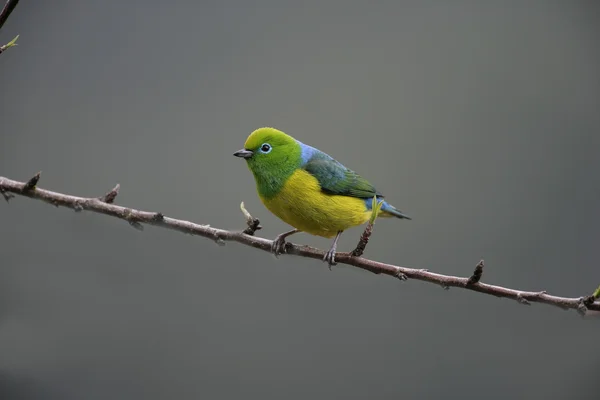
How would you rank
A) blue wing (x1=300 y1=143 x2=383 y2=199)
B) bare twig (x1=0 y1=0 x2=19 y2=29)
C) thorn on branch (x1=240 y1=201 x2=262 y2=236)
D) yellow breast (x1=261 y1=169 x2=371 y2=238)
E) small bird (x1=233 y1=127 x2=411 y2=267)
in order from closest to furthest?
bare twig (x1=0 y1=0 x2=19 y2=29) → thorn on branch (x1=240 y1=201 x2=262 y2=236) → small bird (x1=233 y1=127 x2=411 y2=267) → yellow breast (x1=261 y1=169 x2=371 y2=238) → blue wing (x1=300 y1=143 x2=383 y2=199)

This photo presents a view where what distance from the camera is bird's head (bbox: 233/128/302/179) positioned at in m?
2.00

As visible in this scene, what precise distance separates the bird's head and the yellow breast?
0.21ft

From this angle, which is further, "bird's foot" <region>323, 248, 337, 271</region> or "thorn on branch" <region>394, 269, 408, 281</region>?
"bird's foot" <region>323, 248, 337, 271</region>

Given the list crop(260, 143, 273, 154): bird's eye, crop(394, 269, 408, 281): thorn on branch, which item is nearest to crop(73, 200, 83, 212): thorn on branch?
crop(260, 143, 273, 154): bird's eye

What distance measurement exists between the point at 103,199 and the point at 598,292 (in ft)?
4.40

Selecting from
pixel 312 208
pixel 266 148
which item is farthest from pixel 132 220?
pixel 312 208

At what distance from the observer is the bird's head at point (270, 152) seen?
200 cm

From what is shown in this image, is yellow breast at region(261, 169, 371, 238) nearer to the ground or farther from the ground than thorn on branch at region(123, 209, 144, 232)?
farther from the ground

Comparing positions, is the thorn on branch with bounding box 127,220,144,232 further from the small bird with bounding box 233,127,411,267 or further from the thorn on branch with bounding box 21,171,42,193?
the small bird with bounding box 233,127,411,267

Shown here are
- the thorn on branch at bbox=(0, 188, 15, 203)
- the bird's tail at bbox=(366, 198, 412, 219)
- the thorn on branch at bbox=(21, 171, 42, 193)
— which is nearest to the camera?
the thorn on branch at bbox=(21, 171, 42, 193)

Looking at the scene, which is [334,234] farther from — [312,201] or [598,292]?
[598,292]

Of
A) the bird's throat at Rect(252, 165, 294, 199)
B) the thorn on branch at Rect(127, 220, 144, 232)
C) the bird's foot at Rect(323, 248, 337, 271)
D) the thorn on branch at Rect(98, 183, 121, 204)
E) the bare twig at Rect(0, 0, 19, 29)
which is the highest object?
the bare twig at Rect(0, 0, 19, 29)

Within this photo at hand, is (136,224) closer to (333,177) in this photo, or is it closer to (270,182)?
(270,182)

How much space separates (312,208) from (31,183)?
105 cm
